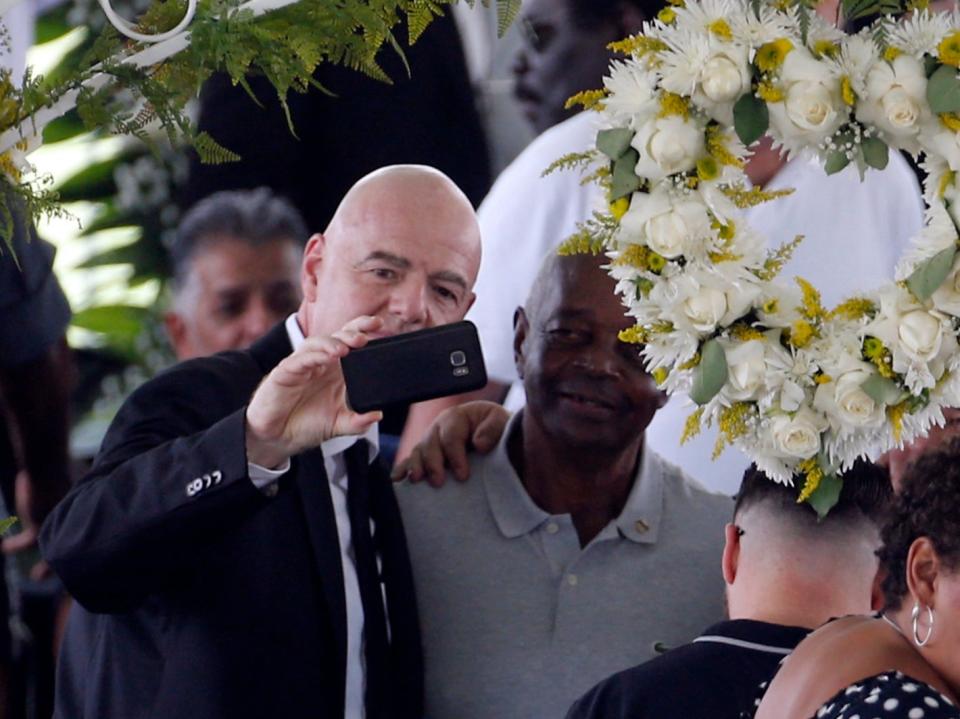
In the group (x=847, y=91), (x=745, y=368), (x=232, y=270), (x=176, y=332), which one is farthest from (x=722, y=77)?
(x=176, y=332)

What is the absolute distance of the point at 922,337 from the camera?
2.42 meters

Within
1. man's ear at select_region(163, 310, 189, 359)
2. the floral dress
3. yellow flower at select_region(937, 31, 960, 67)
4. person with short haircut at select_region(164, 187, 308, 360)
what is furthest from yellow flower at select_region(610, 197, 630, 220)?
man's ear at select_region(163, 310, 189, 359)

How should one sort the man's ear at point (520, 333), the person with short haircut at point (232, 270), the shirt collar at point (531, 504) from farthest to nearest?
the person with short haircut at point (232, 270) < the man's ear at point (520, 333) < the shirt collar at point (531, 504)

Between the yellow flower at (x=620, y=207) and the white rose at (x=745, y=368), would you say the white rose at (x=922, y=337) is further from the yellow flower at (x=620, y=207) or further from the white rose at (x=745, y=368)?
the yellow flower at (x=620, y=207)

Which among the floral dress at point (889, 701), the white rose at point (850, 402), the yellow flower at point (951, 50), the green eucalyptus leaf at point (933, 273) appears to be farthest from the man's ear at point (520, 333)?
the floral dress at point (889, 701)

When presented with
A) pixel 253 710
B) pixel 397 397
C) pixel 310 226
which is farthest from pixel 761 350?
pixel 310 226

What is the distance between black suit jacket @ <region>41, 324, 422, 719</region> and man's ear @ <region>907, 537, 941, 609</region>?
0.80 meters

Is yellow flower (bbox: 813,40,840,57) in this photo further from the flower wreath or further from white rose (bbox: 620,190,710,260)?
white rose (bbox: 620,190,710,260)

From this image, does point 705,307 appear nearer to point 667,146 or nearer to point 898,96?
point 667,146

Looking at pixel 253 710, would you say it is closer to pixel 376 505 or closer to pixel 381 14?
pixel 376 505

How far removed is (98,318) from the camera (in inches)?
143

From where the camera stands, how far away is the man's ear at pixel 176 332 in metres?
3.63

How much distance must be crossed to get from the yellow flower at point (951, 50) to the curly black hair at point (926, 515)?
479 mm

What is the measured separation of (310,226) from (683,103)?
135cm
